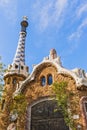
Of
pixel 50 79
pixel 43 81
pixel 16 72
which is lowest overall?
pixel 43 81

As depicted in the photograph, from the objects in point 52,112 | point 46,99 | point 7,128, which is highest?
point 46,99

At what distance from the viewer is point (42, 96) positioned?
1992 cm

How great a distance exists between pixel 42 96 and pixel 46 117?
201 centimetres

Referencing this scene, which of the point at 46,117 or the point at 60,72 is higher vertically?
the point at 60,72

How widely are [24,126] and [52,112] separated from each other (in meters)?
2.73

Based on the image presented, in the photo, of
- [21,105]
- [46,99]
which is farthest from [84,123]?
[21,105]

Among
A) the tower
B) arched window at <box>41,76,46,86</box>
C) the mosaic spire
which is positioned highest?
the mosaic spire

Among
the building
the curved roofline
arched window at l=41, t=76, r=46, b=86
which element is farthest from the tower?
arched window at l=41, t=76, r=46, b=86

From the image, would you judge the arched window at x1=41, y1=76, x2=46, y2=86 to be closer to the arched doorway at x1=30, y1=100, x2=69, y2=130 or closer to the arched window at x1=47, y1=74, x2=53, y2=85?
the arched window at x1=47, y1=74, x2=53, y2=85

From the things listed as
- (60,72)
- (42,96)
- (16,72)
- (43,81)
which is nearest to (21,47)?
(16,72)

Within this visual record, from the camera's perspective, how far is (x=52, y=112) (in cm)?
1905

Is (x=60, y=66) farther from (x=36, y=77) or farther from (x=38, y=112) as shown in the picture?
(x=38, y=112)

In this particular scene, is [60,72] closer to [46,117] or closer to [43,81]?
[43,81]

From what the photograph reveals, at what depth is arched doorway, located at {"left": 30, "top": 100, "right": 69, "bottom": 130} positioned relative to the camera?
1827 cm
